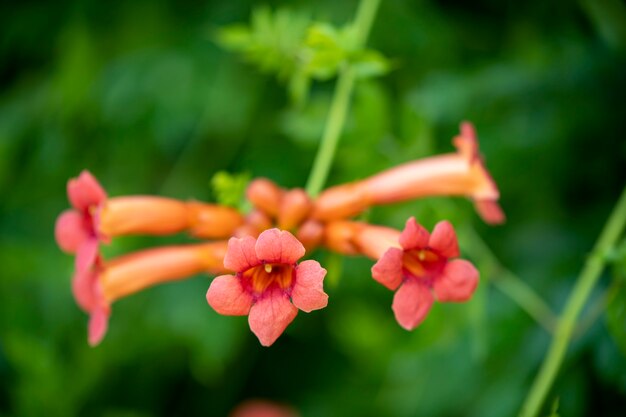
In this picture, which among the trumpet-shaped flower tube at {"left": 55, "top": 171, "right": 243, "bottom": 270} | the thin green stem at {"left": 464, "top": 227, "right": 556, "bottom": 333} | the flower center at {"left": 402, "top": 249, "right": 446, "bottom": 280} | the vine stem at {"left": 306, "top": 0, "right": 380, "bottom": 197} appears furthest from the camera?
the thin green stem at {"left": 464, "top": 227, "right": 556, "bottom": 333}

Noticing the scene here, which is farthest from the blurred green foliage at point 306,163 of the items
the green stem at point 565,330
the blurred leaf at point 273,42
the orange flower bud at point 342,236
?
the orange flower bud at point 342,236

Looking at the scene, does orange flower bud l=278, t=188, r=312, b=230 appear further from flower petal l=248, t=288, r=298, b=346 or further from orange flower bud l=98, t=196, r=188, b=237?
flower petal l=248, t=288, r=298, b=346

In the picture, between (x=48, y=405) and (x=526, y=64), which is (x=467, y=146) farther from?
(x=48, y=405)

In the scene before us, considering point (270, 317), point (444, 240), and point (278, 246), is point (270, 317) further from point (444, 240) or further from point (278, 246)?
point (444, 240)

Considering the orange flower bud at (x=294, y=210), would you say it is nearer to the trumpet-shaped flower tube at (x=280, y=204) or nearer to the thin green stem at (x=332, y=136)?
the trumpet-shaped flower tube at (x=280, y=204)

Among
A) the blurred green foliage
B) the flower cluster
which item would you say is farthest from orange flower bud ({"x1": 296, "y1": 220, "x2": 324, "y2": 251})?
the blurred green foliage

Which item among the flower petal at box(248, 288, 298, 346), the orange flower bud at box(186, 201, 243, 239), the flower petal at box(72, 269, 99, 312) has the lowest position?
the flower petal at box(248, 288, 298, 346)

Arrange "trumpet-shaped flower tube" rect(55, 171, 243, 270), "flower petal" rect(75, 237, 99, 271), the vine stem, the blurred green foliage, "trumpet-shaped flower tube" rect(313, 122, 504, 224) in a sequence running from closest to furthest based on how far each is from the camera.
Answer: "flower petal" rect(75, 237, 99, 271), "trumpet-shaped flower tube" rect(55, 171, 243, 270), "trumpet-shaped flower tube" rect(313, 122, 504, 224), the vine stem, the blurred green foliage
